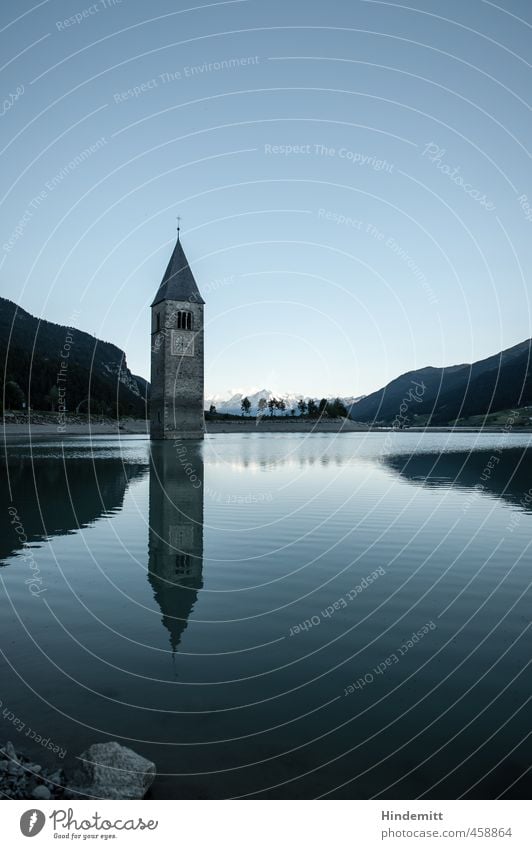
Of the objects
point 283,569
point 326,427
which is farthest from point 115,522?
point 326,427

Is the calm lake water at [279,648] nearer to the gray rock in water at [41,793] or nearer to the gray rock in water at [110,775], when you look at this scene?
the gray rock in water at [110,775]

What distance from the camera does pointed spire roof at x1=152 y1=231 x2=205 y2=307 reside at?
306 feet

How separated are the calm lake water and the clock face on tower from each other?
7522 cm

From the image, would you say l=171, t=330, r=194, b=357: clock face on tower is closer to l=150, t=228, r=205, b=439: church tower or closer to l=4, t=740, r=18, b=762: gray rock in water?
l=150, t=228, r=205, b=439: church tower

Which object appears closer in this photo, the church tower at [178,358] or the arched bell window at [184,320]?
the church tower at [178,358]

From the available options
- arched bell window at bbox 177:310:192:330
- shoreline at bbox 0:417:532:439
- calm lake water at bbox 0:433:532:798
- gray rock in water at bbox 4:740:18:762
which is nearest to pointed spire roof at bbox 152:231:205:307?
arched bell window at bbox 177:310:192:330

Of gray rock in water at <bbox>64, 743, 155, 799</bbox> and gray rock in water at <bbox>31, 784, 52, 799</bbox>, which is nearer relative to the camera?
gray rock in water at <bbox>31, 784, 52, 799</bbox>

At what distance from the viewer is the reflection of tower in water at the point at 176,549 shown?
10656mm

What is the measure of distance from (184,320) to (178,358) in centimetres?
651

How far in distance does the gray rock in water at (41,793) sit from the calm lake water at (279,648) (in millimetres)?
787

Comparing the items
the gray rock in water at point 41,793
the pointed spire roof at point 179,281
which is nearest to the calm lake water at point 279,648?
the gray rock in water at point 41,793
